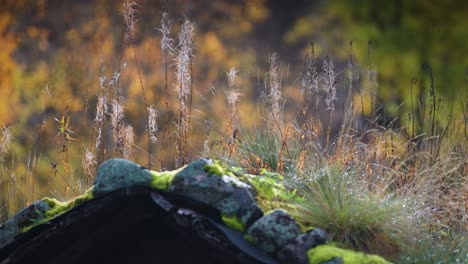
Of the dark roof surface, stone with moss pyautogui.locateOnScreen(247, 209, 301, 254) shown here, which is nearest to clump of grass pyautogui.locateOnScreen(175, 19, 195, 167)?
the dark roof surface

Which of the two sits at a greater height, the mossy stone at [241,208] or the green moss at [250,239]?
the mossy stone at [241,208]

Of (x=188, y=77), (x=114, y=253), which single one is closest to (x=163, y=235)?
(x=114, y=253)

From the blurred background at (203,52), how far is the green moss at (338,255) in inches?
204

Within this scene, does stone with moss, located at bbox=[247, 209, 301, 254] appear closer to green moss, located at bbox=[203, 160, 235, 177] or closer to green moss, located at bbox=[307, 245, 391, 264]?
green moss, located at bbox=[307, 245, 391, 264]

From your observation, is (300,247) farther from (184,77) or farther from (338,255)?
(184,77)

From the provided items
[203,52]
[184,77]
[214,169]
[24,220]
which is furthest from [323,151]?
[203,52]

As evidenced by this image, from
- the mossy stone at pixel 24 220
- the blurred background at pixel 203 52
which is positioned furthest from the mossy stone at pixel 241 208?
the blurred background at pixel 203 52

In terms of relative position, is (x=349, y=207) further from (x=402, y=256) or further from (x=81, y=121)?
(x=81, y=121)

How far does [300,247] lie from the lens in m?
3.36

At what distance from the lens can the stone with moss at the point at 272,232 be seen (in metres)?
3.34

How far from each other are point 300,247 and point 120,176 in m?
0.83

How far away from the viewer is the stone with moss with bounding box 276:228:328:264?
332cm

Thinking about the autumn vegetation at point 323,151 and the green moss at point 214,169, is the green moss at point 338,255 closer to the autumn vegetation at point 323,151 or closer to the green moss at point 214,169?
the autumn vegetation at point 323,151

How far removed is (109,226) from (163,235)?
0.98 ft
